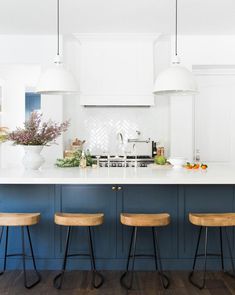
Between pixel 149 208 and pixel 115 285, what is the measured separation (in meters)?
0.78

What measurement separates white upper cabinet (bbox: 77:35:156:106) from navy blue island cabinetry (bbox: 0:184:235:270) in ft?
8.16

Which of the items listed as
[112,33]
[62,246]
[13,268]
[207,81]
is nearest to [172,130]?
[207,81]

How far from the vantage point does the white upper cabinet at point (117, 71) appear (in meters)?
5.71

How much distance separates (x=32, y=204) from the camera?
352 centimetres

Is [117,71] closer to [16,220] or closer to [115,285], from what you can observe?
[16,220]

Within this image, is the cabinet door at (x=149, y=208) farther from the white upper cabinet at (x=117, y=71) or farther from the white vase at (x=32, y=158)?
the white upper cabinet at (x=117, y=71)

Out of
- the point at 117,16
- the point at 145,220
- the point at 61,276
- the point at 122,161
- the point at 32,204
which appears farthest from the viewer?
the point at 122,161

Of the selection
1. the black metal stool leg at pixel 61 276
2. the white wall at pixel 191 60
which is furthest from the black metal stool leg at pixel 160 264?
the white wall at pixel 191 60

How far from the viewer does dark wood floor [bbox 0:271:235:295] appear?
307 cm

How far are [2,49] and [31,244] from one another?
3.57 m

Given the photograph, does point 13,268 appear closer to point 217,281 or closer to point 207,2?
point 217,281

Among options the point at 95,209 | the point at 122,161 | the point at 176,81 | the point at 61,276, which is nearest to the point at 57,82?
the point at 176,81

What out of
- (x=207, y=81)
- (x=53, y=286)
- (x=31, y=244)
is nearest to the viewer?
(x=53, y=286)

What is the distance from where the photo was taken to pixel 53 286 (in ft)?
10.4
